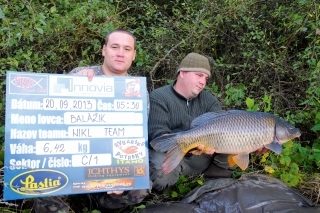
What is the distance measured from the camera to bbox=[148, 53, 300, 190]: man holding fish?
2.32m

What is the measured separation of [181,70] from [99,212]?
1.15m

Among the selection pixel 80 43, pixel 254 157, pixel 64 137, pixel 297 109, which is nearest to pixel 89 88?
pixel 64 137

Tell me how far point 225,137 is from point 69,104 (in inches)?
38.6

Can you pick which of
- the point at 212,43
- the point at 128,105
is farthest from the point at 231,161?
the point at 212,43

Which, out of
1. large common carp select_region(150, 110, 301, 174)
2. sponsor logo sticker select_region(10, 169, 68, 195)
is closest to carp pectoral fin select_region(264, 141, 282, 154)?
large common carp select_region(150, 110, 301, 174)

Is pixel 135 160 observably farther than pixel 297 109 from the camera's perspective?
No

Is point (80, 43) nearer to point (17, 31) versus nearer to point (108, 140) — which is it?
point (17, 31)

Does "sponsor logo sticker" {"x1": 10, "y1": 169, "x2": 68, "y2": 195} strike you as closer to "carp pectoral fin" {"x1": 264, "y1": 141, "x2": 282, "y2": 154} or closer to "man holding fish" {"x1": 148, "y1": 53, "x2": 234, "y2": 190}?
"man holding fish" {"x1": 148, "y1": 53, "x2": 234, "y2": 190}

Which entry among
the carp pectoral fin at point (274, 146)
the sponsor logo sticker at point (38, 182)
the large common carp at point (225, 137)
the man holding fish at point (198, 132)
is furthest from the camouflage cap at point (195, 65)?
the sponsor logo sticker at point (38, 182)

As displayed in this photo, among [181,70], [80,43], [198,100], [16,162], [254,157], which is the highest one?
[80,43]

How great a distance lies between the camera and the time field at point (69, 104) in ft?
6.71

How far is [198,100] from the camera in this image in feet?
9.23

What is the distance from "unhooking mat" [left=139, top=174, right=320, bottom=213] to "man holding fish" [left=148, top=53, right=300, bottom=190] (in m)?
0.16

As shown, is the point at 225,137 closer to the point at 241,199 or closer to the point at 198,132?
the point at 198,132
